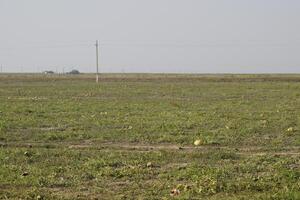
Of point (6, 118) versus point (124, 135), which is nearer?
point (124, 135)

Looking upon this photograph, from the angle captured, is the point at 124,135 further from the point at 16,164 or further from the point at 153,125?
the point at 16,164

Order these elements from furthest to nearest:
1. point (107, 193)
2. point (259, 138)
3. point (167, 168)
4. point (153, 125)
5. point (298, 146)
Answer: point (153, 125)
point (259, 138)
point (298, 146)
point (167, 168)
point (107, 193)

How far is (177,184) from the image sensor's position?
11188 mm

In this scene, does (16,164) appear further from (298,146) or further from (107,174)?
(298,146)

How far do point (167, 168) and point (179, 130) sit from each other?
24.0ft

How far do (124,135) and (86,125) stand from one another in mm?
3614

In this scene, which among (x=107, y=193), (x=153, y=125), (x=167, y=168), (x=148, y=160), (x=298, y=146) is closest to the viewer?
(x=107, y=193)

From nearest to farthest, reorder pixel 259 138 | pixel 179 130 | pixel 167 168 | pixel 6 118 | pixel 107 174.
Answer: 1. pixel 107 174
2. pixel 167 168
3. pixel 259 138
4. pixel 179 130
5. pixel 6 118

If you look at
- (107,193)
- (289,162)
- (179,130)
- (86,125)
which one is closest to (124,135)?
(179,130)

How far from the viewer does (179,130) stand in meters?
20.2

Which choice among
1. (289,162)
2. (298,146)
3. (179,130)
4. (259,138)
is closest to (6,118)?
(179,130)

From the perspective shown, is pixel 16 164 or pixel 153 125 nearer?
pixel 16 164

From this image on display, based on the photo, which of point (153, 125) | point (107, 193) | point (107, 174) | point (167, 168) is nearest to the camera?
point (107, 193)

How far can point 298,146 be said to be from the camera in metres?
16.5
